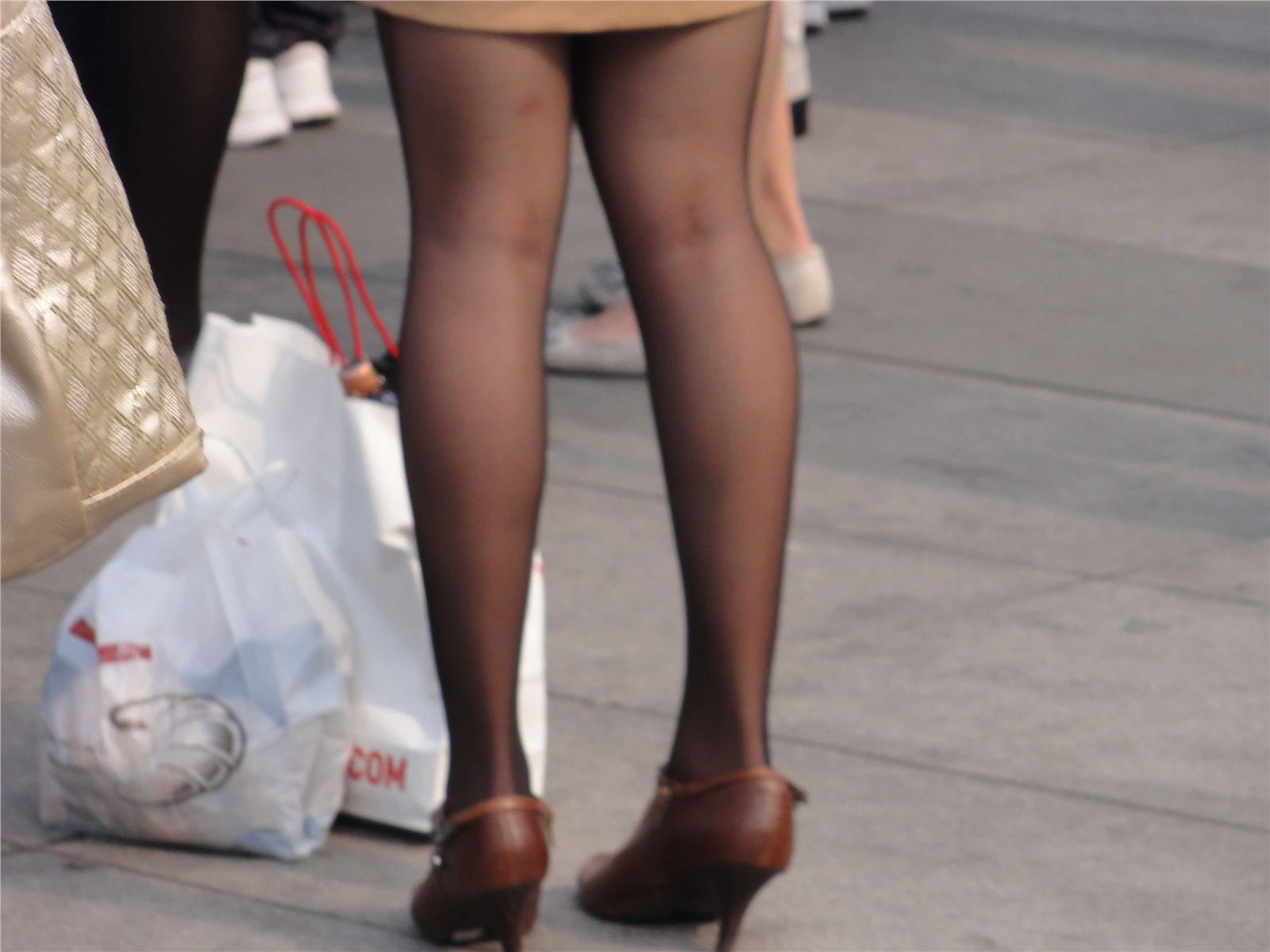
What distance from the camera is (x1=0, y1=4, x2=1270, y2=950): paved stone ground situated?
264cm

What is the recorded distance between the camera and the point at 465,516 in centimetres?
234

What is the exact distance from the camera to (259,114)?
7023 mm

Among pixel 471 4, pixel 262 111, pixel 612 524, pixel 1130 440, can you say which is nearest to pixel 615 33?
pixel 471 4

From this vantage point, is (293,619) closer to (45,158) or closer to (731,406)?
(731,406)

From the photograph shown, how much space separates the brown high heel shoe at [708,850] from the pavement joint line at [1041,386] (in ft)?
7.97

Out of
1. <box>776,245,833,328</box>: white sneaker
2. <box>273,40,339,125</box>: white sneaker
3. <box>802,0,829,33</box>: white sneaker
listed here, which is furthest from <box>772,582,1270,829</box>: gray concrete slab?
<box>802,0,829,33</box>: white sneaker

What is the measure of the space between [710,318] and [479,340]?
0.84 feet

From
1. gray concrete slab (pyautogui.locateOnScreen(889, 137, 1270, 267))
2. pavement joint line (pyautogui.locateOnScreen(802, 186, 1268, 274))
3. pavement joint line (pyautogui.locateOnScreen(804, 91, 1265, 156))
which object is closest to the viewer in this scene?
pavement joint line (pyautogui.locateOnScreen(802, 186, 1268, 274))

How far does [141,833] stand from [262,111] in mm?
4643

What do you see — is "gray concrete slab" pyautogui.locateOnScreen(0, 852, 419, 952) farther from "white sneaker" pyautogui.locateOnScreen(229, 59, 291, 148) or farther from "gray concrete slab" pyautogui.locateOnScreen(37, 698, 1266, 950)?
"white sneaker" pyautogui.locateOnScreen(229, 59, 291, 148)

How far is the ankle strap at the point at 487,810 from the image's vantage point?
7.71 ft

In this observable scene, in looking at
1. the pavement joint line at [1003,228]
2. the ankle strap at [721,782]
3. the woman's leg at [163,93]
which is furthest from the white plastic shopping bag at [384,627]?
the pavement joint line at [1003,228]

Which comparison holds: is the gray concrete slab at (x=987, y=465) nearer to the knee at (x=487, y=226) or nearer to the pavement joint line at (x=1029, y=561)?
the pavement joint line at (x=1029, y=561)

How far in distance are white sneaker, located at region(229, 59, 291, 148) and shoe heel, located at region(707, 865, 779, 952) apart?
16.2ft
